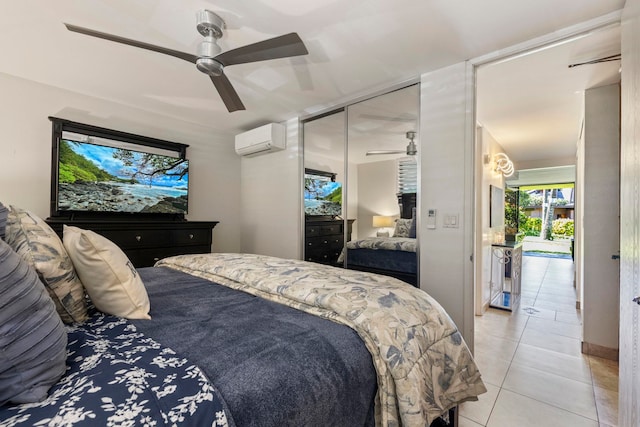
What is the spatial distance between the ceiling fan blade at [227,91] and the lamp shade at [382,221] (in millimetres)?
1592

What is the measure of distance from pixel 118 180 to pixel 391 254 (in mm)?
2863

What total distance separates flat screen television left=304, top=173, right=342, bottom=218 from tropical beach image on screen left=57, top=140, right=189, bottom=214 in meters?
1.46

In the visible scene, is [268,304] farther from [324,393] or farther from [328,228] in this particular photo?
[328,228]

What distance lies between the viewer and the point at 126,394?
622 millimetres

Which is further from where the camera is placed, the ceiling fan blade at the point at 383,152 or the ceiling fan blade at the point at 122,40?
the ceiling fan blade at the point at 383,152

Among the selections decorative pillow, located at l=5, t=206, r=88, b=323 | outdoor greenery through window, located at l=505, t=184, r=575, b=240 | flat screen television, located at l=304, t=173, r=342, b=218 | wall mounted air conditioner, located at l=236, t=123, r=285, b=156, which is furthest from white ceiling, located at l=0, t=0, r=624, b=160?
outdoor greenery through window, located at l=505, t=184, r=575, b=240

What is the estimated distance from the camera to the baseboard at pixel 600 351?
237 cm

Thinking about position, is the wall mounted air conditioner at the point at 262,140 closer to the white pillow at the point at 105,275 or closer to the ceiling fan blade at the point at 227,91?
the ceiling fan blade at the point at 227,91

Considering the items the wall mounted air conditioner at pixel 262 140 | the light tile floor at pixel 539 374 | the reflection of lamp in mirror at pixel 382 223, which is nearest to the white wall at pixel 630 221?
the light tile floor at pixel 539 374

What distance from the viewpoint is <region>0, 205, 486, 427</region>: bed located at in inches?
24.4

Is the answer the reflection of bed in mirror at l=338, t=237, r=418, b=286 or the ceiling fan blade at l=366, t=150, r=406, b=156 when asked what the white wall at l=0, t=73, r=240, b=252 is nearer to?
the reflection of bed in mirror at l=338, t=237, r=418, b=286

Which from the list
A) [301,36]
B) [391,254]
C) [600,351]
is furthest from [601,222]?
[301,36]

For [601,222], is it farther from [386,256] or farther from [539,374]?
[386,256]

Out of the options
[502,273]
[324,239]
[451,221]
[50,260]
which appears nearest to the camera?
[50,260]
